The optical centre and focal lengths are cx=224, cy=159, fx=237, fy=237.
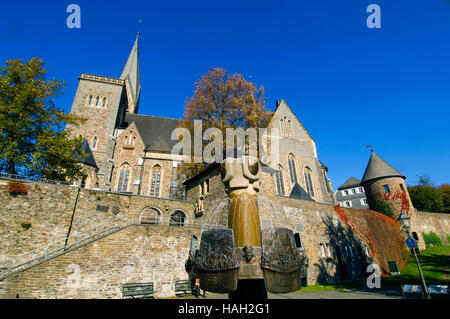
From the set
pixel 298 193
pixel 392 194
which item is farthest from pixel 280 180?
pixel 392 194

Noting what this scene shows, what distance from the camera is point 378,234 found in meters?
22.4

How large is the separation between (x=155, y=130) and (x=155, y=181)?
9935 mm

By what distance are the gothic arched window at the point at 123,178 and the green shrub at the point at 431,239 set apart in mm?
34818

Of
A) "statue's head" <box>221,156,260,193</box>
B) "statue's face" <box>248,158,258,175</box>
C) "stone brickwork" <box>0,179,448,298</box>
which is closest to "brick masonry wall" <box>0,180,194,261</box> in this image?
"stone brickwork" <box>0,179,448,298</box>

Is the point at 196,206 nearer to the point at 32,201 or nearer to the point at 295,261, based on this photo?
the point at 32,201

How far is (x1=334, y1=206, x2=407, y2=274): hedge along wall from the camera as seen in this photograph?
20.8 m

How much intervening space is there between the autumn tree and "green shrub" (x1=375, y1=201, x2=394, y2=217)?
1741cm

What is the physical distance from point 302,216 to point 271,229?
14716 millimetres

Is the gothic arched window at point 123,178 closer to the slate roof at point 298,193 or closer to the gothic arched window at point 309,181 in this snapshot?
the slate roof at point 298,193

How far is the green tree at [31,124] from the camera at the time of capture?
14984 mm
